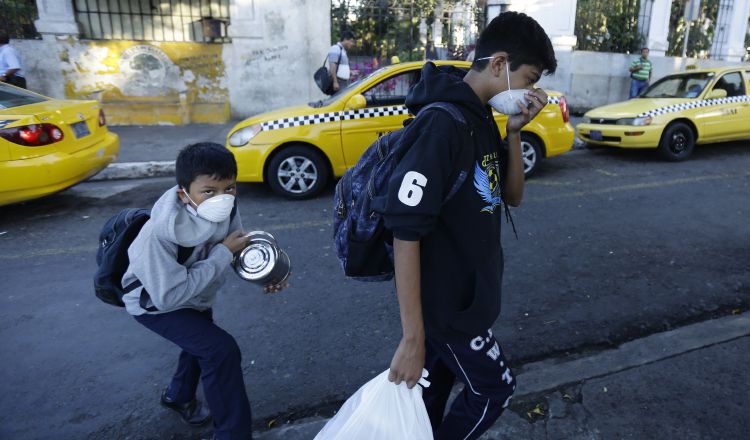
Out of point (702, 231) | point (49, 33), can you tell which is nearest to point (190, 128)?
point (49, 33)

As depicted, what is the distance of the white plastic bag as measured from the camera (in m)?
1.62

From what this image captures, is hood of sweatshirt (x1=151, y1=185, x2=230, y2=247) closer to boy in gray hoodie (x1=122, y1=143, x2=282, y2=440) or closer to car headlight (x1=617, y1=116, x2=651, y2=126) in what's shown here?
boy in gray hoodie (x1=122, y1=143, x2=282, y2=440)

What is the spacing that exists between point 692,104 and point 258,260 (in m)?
7.98

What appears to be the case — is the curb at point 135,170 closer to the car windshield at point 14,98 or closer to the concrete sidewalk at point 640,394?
the car windshield at point 14,98

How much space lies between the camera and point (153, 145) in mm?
9078

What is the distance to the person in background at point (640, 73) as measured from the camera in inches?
497

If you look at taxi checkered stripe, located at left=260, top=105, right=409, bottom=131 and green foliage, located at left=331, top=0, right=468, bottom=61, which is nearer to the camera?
taxi checkered stripe, located at left=260, top=105, right=409, bottom=131

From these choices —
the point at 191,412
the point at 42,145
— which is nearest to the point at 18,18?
the point at 42,145

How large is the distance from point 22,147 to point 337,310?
11.9 feet

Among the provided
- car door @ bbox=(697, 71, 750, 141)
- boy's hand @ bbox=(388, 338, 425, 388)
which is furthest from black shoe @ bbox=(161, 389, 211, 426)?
car door @ bbox=(697, 71, 750, 141)

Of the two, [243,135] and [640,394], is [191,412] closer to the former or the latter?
[640,394]

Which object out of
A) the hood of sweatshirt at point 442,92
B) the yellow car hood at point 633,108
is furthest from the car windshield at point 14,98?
the yellow car hood at point 633,108

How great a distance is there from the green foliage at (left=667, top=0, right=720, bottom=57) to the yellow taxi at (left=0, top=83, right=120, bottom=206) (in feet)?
49.0

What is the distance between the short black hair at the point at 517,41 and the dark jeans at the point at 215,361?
1.39 m
